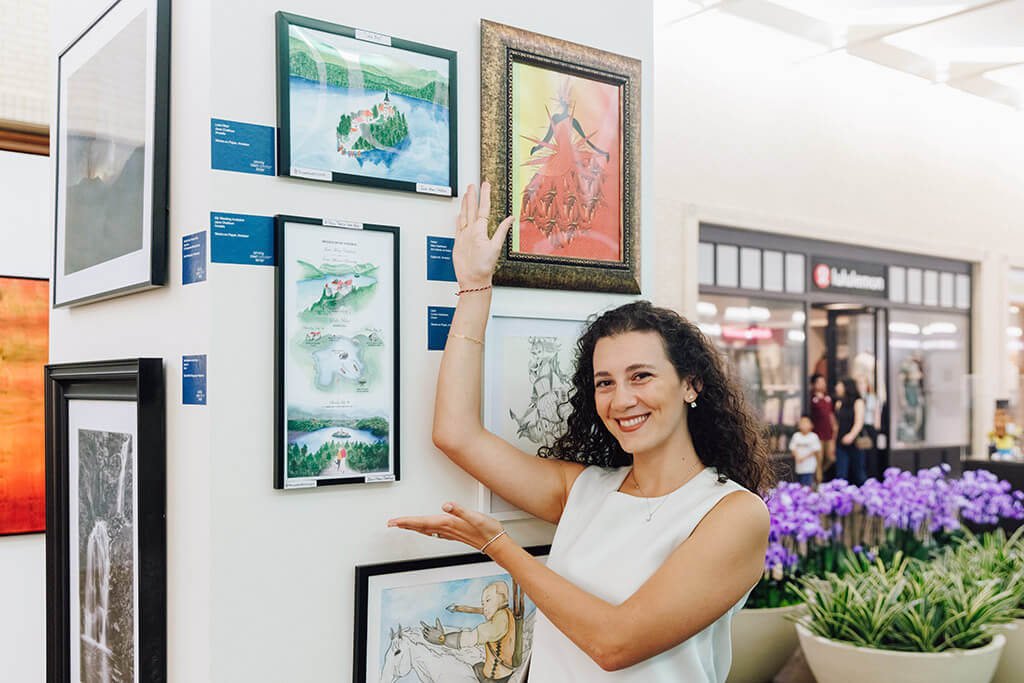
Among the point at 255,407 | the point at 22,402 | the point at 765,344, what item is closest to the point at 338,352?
the point at 255,407

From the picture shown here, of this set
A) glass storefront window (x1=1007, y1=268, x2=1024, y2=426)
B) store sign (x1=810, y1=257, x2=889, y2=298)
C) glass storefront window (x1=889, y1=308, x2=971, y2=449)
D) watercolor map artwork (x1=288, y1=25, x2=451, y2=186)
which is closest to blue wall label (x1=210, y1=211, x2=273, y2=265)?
watercolor map artwork (x1=288, y1=25, x2=451, y2=186)

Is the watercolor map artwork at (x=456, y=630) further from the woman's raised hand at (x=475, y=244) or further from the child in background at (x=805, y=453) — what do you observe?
the child in background at (x=805, y=453)

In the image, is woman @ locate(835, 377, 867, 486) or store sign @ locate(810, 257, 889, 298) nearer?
store sign @ locate(810, 257, 889, 298)

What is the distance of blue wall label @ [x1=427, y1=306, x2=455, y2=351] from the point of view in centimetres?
179

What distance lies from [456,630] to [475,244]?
2.48 feet

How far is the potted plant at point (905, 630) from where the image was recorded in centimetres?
288

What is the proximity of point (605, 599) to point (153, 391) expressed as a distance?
887mm

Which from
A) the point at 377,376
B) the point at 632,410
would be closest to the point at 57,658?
the point at 377,376

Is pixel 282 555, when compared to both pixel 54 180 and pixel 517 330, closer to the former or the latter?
pixel 517 330

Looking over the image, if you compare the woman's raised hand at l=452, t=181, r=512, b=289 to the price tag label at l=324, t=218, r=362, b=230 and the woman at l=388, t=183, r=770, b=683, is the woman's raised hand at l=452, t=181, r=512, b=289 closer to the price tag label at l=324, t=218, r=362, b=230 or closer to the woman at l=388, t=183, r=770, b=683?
the woman at l=388, t=183, r=770, b=683

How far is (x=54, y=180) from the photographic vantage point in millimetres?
2240

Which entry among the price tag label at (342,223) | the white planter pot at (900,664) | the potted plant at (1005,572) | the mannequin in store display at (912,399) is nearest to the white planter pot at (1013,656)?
the potted plant at (1005,572)

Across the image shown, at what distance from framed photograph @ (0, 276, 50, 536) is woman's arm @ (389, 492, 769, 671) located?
2207 mm

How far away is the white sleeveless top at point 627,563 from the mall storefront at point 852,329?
17.8ft
